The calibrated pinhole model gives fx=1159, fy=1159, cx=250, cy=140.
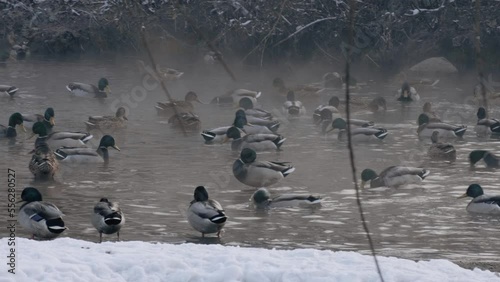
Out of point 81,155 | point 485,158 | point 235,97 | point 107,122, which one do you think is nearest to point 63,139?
point 107,122

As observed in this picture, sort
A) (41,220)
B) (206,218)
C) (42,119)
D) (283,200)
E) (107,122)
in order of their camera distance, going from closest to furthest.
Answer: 1. (41,220)
2. (206,218)
3. (283,200)
4. (107,122)
5. (42,119)

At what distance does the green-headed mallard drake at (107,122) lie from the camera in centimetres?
2269

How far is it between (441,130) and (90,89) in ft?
31.0

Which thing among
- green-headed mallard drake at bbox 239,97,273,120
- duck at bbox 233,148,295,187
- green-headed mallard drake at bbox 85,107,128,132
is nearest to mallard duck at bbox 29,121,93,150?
green-headed mallard drake at bbox 85,107,128,132

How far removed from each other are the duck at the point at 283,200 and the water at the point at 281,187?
12cm

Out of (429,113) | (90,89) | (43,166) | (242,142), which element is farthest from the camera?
(90,89)

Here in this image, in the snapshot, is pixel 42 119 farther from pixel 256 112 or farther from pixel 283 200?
pixel 283 200

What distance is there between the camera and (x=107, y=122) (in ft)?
74.6

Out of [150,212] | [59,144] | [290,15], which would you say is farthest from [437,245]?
[290,15]

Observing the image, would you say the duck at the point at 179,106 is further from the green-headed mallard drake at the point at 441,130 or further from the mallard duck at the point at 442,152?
the mallard duck at the point at 442,152

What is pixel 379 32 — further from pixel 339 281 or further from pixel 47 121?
pixel 339 281

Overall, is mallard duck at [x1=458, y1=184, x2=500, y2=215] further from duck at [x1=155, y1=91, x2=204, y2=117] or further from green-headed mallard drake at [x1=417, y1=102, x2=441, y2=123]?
duck at [x1=155, y1=91, x2=204, y2=117]

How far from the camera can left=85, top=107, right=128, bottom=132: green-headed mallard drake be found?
22.7m

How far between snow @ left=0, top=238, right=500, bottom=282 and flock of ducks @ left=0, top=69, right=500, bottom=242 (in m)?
4.15
